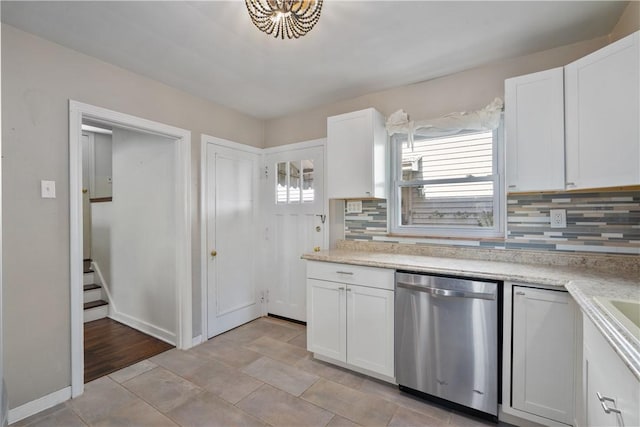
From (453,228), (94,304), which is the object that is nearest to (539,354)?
(453,228)

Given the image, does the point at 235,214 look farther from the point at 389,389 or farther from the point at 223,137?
the point at 389,389

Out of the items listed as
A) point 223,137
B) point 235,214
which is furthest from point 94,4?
point 235,214

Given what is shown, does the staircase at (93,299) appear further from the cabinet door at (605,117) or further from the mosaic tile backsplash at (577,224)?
the cabinet door at (605,117)

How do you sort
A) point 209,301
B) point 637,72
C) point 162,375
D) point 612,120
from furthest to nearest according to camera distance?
1. point 209,301
2. point 162,375
3. point 612,120
4. point 637,72

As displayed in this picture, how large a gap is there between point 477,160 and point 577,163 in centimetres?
74

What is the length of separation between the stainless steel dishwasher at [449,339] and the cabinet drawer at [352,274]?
10 centimetres

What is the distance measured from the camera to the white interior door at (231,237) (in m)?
3.15

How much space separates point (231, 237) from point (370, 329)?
178 centimetres

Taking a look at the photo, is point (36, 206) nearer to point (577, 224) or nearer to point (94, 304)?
point (94, 304)

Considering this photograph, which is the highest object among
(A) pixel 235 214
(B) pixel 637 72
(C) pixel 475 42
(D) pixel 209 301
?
(C) pixel 475 42

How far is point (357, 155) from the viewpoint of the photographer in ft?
8.91

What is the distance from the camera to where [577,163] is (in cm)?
186

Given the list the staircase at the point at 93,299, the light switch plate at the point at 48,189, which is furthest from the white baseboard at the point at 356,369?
the staircase at the point at 93,299

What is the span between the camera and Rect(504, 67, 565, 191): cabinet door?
1.93 metres
